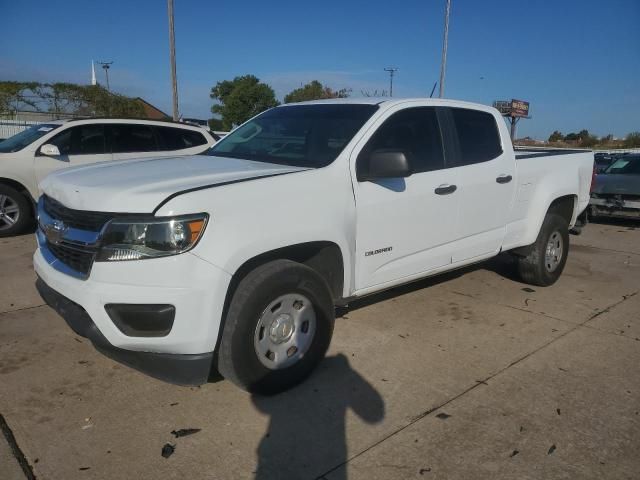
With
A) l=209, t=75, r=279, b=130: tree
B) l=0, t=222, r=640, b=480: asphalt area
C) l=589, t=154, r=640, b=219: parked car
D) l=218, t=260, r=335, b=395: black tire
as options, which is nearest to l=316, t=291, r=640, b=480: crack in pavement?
l=0, t=222, r=640, b=480: asphalt area

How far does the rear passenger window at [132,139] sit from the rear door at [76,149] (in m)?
0.15

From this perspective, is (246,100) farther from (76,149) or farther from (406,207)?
(406,207)

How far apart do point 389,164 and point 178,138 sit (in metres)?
6.31

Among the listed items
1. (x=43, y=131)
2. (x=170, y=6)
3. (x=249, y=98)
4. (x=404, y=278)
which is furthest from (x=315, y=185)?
(x=249, y=98)

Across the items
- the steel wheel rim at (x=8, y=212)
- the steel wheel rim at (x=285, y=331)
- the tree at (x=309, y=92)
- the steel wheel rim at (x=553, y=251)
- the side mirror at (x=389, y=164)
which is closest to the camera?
the steel wheel rim at (x=285, y=331)

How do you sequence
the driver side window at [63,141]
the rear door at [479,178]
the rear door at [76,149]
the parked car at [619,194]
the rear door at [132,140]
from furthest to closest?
the parked car at [619,194] → the rear door at [132,140] → the driver side window at [63,141] → the rear door at [76,149] → the rear door at [479,178]

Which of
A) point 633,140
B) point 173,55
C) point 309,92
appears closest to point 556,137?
point 633,140

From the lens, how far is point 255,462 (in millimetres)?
2572

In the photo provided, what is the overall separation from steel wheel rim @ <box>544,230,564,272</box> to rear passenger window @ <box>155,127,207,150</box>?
5.95m

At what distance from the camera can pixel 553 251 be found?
18.4ft

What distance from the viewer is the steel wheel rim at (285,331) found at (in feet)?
9.95

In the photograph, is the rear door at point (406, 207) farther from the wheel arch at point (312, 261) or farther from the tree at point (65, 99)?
the tree at point (65, 99)

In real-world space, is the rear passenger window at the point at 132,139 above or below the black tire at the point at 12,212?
above

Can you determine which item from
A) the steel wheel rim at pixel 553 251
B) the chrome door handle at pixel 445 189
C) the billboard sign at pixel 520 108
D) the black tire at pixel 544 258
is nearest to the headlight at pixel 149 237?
the chrome door handle at pixel 445 189
